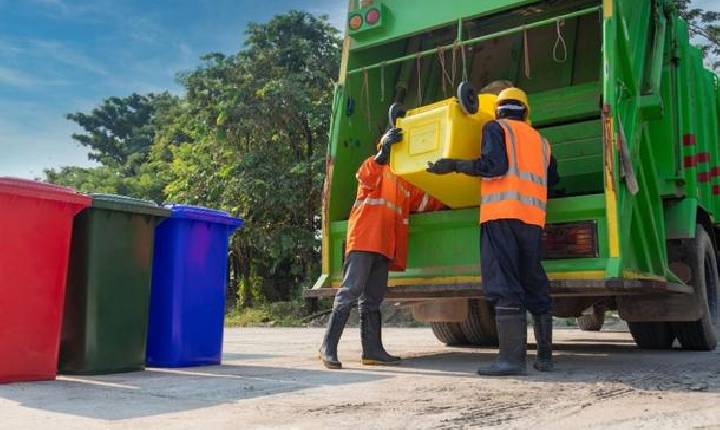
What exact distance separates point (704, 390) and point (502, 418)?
1263 millimetres

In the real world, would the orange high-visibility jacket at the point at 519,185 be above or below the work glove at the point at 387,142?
below

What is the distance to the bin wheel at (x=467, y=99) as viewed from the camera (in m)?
4.02

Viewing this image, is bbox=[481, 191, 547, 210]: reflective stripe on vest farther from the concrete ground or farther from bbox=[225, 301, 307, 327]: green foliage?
bbox=[225, 301, 307, 327]: green foliage

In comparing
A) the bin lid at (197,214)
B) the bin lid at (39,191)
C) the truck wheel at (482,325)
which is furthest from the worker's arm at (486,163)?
the truck wheel at (482,325)

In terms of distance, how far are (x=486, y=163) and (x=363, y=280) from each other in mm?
1144

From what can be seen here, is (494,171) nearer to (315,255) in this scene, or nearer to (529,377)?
(529,377)

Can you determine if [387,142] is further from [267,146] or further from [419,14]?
[267,146]

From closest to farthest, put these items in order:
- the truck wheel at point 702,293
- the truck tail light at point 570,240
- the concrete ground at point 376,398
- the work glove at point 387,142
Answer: the concrete ground at point 376,398
the truck tail light at point 570,240
the work glove at point 387,142
the truck wheel at point 702,293

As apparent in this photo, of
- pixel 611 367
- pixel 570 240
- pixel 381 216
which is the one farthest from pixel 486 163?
pixel 611 367

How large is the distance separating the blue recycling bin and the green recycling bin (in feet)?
0.64

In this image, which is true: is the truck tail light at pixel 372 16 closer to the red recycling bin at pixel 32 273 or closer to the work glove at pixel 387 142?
the work glove at pixel 387 142

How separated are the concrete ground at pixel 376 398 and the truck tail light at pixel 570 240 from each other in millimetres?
673

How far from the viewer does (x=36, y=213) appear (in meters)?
3.66

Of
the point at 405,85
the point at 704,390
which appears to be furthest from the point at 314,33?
the point at 704,390
